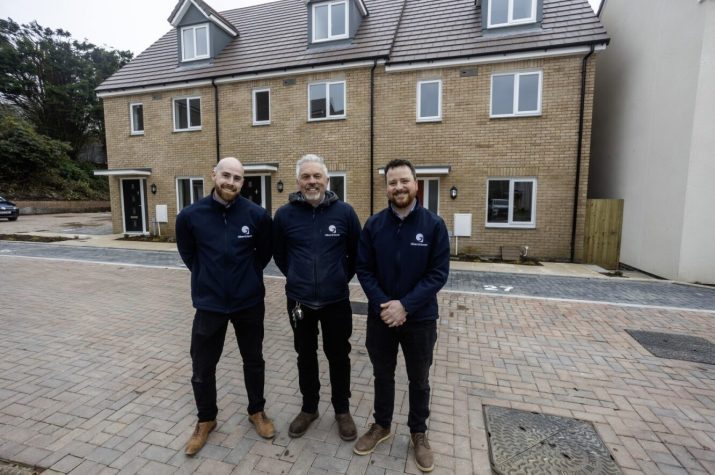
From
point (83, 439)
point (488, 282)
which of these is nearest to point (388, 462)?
point (83, 439)

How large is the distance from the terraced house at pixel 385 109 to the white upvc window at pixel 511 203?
1.4 inches

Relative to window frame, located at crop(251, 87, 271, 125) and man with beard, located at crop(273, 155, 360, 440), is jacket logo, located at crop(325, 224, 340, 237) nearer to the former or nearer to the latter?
man with beard, located at crop(273, 155, 360, 440)

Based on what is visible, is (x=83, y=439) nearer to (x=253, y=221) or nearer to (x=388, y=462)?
(x=253, y=221)

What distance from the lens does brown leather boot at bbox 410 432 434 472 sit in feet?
7.94

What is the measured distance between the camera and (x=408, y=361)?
2590 mm

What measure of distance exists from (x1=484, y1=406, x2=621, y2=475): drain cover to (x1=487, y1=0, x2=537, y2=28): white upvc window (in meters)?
11.2

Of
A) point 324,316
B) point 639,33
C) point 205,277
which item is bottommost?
point 324,316

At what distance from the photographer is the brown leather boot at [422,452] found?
2420 millimetres

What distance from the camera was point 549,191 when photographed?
10.2 m

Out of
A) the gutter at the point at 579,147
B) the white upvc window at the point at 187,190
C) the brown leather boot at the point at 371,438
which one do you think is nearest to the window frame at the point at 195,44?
the white upvc window at the point at 187,190

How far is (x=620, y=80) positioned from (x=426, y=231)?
37.8ft

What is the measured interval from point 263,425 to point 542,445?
6.68ft

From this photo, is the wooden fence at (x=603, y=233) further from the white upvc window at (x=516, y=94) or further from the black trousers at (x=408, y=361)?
the black trousers at (x=408, y=361)

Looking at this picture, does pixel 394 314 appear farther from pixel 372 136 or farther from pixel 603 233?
pixel 603 233
